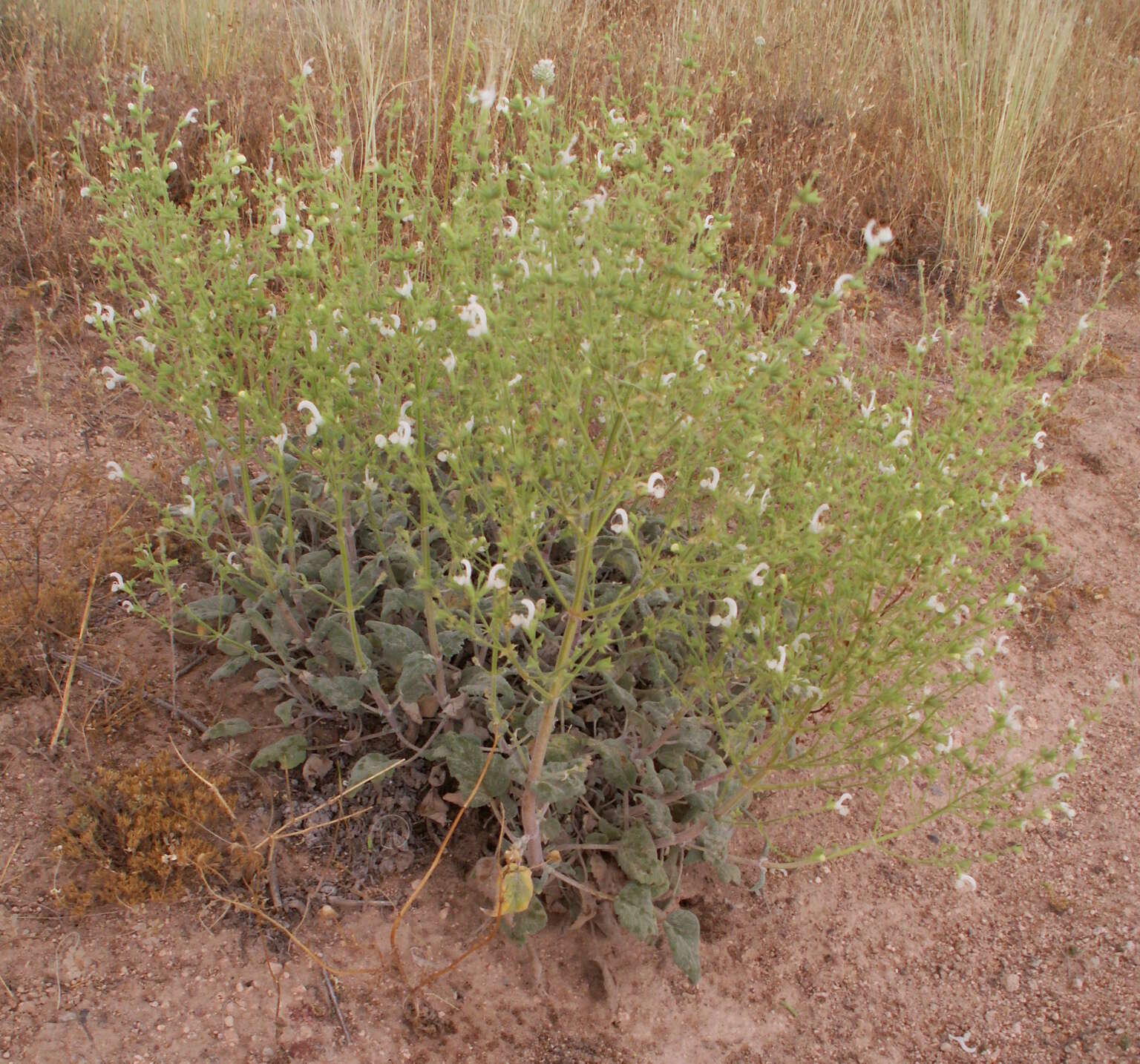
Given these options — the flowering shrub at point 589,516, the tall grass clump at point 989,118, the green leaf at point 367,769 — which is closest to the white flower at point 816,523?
the flowering shrub at point 589,516

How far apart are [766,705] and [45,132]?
446cm

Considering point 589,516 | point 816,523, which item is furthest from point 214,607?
point 816,523

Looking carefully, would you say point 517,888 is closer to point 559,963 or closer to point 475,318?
point 559,963

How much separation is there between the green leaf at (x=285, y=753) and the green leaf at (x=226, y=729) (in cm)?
9

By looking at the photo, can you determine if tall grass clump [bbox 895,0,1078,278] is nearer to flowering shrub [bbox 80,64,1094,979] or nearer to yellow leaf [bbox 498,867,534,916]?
flowering shrub [bbox 80,64,1094,979]

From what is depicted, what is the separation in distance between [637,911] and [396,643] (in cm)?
95

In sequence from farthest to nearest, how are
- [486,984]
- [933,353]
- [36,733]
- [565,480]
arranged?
1. [933,353]
2. [36,733]
3. [486,984]
4. [565,480]

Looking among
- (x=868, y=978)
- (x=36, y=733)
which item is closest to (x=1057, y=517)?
(x=868, y=978)

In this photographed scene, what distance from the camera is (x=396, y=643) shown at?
Answer: 2729 mm

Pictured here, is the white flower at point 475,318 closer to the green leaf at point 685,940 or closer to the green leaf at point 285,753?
the green leaf at point 285,753

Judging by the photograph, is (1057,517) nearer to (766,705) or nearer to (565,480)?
(766,705)

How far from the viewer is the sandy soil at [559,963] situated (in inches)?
91.4

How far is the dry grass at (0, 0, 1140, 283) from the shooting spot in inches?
204

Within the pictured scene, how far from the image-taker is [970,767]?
2.08m
